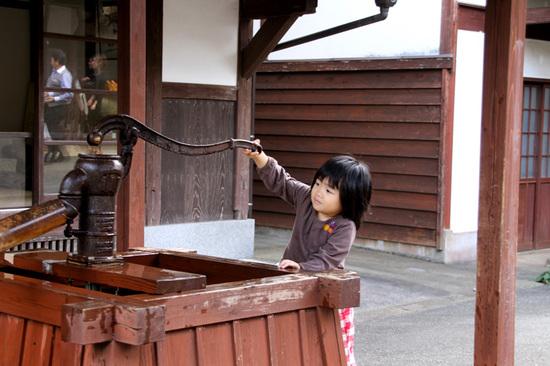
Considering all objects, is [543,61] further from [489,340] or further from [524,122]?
[489,340]

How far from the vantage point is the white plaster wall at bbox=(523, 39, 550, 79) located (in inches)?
379

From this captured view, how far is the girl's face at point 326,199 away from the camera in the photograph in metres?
2.77

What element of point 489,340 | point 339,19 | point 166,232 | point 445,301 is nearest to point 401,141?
point 339,19

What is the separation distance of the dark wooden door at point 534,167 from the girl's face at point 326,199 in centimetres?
768

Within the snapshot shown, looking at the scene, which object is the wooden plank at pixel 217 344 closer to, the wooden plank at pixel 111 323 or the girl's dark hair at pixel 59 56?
the wooden plank at pixel 111 323

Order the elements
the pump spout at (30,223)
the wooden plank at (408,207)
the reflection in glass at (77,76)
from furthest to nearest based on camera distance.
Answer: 1. the wooden plank at (408,207)
2. the reflection in glass at (77,76)
3. the pump spout at (30,223)

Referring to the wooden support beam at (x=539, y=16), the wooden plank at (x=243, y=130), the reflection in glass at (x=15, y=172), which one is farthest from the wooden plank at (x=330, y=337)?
the wooden support beam at (x=539, y=16)

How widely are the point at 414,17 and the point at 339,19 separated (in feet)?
3.67

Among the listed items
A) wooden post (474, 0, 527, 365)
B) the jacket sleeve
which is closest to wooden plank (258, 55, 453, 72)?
wooden post (474, 0, 527, 365)

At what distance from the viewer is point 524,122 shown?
390 inches

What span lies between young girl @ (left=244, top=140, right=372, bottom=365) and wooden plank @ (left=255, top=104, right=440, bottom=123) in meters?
6.24

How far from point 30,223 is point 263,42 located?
18.6 feet

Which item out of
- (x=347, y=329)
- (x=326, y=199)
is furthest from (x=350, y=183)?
(x=347, y=329)

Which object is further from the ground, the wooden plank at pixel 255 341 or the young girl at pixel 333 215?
the young girl at pixel 333 215
